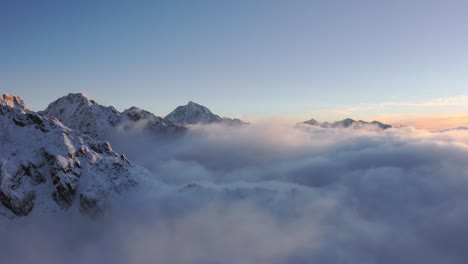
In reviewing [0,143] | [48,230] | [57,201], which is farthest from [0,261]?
[0,143]

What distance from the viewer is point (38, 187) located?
196 m

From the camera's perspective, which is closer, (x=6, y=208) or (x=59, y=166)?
(x=6, y=208)

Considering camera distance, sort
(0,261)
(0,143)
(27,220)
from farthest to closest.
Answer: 1. (0,143)
2. (27,220)
3. (0,261)

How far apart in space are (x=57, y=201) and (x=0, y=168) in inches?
1389

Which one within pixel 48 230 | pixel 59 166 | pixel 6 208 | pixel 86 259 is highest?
pixel 59 166

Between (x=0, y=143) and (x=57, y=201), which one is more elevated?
(x=0, y=143)

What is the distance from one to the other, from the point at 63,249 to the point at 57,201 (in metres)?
28.4

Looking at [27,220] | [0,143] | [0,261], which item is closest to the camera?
[0,261]

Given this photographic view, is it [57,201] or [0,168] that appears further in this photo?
[57,201]

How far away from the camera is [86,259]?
19562 centimetres

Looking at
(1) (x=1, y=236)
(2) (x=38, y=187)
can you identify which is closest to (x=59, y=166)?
(2) (x=38, y=187)

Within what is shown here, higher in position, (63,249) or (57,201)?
(57,201)

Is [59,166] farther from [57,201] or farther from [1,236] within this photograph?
[1,236]

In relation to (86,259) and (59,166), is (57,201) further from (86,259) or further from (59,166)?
(86,259)
